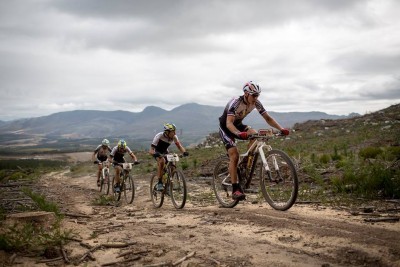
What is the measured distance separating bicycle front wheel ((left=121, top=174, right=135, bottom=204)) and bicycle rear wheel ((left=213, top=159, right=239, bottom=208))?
520cm

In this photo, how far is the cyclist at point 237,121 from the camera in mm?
7988

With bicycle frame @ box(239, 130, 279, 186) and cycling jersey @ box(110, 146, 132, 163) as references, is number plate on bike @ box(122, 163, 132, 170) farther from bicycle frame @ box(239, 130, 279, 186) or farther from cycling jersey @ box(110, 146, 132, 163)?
bicycle frame @ box(239, 130, 279, 186)

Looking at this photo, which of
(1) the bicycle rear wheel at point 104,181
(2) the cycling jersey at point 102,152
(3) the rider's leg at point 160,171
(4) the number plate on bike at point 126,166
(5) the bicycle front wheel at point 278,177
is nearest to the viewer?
(5) the bicycle front wheel at point 278,177

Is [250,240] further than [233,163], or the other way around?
[233,163]

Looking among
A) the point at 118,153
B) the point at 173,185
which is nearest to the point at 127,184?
the point at 118,153

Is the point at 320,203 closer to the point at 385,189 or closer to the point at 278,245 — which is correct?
the point at 385,189

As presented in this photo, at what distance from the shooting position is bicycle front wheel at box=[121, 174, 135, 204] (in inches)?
548

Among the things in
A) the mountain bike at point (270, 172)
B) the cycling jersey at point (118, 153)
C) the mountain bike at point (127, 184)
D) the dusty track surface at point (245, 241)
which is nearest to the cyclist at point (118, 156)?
the cycling jersey at point (118, 153)

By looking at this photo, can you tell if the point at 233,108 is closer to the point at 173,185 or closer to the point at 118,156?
the point at 173,185

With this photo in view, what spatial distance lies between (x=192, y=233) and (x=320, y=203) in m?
4.08

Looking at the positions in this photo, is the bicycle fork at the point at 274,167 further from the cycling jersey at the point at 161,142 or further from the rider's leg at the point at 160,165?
the rider's leg at the point at 160,165

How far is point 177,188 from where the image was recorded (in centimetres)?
1084

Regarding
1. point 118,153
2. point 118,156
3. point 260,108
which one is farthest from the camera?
point 118,156

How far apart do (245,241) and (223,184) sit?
3828mm
